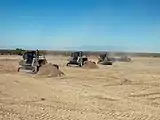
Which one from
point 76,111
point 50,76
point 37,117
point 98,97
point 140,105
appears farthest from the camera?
point 50,76

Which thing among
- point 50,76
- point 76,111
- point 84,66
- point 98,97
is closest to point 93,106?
point 76,111

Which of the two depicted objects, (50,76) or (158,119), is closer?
(158,119)

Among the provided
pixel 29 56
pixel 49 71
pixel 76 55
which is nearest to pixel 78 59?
pixel 76 55

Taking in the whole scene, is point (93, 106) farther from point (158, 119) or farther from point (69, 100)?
point (158, 119)

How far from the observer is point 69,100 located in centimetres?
1266

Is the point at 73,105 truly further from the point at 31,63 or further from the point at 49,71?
the point at 31,63

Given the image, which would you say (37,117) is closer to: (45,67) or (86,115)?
(86,115)

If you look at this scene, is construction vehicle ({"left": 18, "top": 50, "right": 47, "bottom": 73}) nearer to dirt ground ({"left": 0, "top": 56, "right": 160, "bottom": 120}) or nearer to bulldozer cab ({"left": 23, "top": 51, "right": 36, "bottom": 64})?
bulldozer cab ({"left": 23, "top": 51, "right": 36, "bottom": 64})

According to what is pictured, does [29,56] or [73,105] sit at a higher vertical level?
A: [29,56]

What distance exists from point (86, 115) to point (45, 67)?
15.6 m

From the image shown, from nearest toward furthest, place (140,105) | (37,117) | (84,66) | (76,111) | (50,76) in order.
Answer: (37,117) → (76,111) → (140,105) → (50,76) → (84,66)

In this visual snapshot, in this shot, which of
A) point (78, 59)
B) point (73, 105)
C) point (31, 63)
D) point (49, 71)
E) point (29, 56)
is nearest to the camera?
point (73, 105)

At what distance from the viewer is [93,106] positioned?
11391 millimetres

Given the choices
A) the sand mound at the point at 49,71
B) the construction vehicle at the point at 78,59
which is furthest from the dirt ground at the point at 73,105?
the construction vehicle at the point at 78,59
